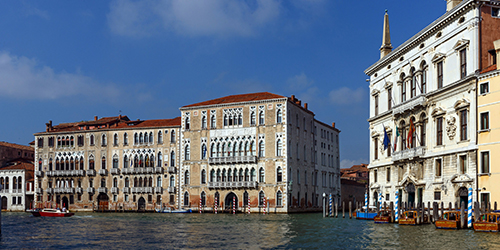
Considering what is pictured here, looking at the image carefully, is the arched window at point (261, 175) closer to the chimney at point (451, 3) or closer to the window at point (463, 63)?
the chimney at point (451, 3)

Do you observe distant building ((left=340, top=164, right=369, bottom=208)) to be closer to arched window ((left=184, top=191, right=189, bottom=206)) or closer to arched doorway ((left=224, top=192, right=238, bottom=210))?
arched doorway ((left=224, top=192, right=238, bottom=210))

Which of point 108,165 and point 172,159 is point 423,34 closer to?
point 172,159

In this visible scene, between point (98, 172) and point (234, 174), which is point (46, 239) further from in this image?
point (98, 172)

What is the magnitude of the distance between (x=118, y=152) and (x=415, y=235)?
4589 cm

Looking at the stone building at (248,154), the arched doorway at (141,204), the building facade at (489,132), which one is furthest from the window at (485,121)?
the arched doorway at (141,204)

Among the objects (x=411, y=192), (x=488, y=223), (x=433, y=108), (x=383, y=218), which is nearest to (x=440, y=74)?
(x=433, y=108)

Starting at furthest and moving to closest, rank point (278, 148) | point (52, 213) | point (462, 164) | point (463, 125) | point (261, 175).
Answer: point (261, 175) < point (278, 148) < point (52, 213) < point (463, 125) < point (462, 164)

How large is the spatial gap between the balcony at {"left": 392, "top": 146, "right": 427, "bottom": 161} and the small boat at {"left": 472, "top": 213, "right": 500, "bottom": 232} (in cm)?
862

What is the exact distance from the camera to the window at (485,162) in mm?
28609

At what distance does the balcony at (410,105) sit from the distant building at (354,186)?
33.5m

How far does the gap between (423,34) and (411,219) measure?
1189cm

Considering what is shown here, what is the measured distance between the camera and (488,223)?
25.2m

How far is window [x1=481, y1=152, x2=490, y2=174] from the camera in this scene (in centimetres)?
2861

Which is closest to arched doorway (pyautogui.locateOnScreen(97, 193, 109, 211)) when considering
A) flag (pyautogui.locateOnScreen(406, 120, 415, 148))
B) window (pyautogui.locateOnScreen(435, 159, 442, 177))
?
flag (pyautogui.locateOnScreen(406, 120, 415, 148))
